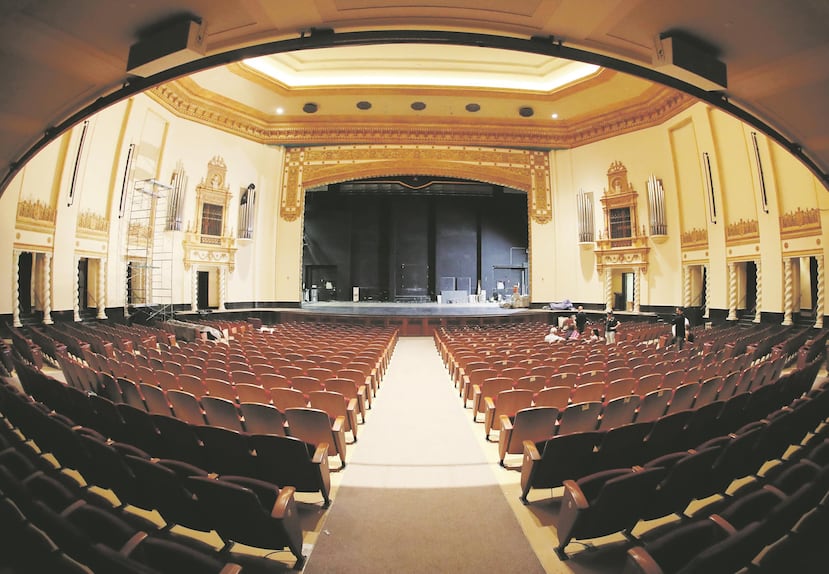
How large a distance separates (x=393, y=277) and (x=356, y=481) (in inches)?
832

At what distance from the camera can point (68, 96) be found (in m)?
3.95

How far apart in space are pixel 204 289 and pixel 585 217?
17.3 metres

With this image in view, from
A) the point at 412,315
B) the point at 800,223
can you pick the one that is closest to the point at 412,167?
the point at 412,315

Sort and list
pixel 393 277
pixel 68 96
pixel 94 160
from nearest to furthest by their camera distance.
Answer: pixel 68 96, pixel 94 160, pixel 393 277

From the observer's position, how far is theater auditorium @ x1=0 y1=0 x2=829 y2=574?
223 centimetres

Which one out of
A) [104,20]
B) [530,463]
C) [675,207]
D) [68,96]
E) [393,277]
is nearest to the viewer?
[530,463]

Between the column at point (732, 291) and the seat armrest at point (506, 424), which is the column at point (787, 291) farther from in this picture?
the seat armrest at point (506, 424)

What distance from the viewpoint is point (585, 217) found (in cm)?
1705

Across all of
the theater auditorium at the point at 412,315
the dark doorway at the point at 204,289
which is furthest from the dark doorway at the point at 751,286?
the dark doorway at the point at 204,289

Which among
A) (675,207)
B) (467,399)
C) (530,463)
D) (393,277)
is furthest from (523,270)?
(530,463)

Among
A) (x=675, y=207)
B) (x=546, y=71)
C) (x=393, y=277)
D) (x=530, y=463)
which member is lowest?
(x=530, y=463)

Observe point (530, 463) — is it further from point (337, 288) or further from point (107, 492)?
point (337, 288)

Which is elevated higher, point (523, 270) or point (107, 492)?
point (523, 270)

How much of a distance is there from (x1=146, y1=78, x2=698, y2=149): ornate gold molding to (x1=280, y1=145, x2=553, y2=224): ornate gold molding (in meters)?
0.43
